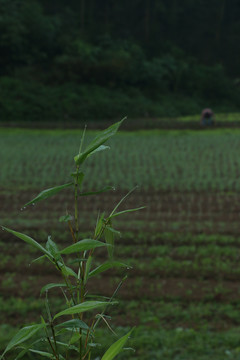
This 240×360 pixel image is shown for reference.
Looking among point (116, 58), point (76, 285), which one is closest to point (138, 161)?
point (76, 285)

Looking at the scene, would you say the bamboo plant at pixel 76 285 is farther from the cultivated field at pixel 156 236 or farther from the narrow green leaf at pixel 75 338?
the cultivated field at pixel 156 236

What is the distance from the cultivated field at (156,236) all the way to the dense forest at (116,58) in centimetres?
987

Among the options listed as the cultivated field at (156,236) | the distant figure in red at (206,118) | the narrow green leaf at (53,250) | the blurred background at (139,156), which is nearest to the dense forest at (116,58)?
the blurred background at (139,156)

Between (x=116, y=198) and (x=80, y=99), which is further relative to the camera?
(x=80, y=99)

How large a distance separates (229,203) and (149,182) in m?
2.57

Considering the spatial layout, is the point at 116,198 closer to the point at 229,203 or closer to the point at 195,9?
the point at 229,203

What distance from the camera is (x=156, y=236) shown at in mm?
9414

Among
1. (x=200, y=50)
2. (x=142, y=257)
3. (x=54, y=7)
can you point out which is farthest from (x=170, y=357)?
(x=200, y=50)

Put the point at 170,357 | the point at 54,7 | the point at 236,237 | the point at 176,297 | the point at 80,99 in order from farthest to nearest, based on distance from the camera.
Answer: the point at 54,7
the point at 80,99
the point at 236,237
the point at 176,297
the point at 170,357

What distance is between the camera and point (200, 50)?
127 ft

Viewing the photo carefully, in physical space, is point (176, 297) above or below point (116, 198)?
above

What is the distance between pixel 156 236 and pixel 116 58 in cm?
2260

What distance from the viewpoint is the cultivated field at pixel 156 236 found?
6.22 metres

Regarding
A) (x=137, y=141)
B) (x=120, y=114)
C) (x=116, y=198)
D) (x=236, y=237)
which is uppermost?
(x=236, y=237)
